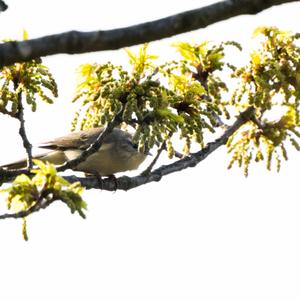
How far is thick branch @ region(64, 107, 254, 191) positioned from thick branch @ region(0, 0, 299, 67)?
350cm

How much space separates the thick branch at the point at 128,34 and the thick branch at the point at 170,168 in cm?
350

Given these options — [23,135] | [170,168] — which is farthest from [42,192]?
[170,168]

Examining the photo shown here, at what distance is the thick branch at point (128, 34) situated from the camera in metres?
3.01

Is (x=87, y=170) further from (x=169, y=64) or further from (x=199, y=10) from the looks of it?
(x=199, y=10)

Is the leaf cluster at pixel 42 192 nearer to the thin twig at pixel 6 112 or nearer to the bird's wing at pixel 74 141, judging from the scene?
the thin twig at pixel 6 112

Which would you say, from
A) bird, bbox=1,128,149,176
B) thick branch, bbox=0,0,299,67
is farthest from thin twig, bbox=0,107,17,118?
thick branch, bbox=0,0,299,67

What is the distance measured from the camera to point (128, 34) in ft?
10.1

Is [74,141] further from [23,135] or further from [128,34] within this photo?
[128,34]

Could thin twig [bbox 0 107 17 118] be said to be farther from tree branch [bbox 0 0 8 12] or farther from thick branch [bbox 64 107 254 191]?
tree branch [bbox 0 0 8 12]

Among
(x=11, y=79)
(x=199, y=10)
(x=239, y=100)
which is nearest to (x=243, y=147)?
(x=239, y=100)

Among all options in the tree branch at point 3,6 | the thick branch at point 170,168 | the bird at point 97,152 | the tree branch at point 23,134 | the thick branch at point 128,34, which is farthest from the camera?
the bird at point 97,152

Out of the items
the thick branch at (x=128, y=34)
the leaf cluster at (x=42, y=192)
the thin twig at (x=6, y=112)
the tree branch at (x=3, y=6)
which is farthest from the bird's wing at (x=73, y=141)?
the thick branch at (x=128, y=34)

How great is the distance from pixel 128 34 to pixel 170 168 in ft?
15.4

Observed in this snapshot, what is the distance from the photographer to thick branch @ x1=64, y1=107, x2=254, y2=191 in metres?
7.22
